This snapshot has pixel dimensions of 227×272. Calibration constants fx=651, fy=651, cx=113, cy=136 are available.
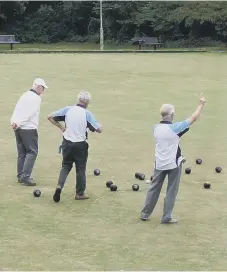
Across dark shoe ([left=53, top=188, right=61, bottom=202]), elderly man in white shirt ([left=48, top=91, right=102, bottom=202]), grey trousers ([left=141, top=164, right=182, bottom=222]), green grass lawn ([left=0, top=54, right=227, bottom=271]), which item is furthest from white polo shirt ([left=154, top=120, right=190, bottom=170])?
dark shoe ([left=53, top=188, right=61, bottom=202])

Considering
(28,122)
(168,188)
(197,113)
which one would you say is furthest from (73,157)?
(197,113)

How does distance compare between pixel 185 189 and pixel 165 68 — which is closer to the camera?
pixel 185 189

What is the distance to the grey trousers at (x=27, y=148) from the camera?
37.7ft

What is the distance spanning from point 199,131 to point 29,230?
9.07 metres

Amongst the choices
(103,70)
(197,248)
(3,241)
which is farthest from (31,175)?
(103,70)

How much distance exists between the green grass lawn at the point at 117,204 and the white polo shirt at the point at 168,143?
36.7 inches

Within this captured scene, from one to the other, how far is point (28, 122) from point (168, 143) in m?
3.15

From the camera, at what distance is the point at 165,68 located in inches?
1350

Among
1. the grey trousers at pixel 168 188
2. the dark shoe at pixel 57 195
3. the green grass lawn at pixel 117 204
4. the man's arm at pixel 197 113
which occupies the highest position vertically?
the man's arm at pixel 197 113

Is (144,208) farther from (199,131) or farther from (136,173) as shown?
(199,131)

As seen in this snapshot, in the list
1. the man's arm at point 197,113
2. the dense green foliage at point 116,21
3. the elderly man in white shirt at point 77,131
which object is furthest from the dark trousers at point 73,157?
the dense green foliage at point 116,21

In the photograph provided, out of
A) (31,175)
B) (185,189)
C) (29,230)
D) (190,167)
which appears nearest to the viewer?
(29,230)

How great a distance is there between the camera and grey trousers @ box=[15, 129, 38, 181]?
1150 cm

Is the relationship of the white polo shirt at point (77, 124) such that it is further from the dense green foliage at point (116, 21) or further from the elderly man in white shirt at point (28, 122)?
the dense green foliage at point (116, 21)
